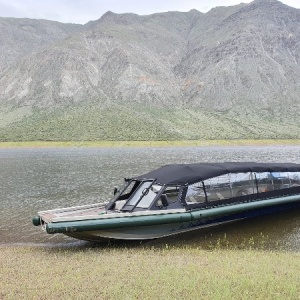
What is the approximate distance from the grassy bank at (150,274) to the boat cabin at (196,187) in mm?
2556

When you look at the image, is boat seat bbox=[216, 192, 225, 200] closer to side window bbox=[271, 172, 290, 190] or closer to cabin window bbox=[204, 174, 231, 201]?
cabin window bbox=[204, 174, 231, 201]

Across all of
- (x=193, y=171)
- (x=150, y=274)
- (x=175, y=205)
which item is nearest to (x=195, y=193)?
(x=193, y=171)

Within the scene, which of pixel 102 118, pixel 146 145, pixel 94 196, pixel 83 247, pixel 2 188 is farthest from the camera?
pixel 102 118

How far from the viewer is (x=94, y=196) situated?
32781 millimetres

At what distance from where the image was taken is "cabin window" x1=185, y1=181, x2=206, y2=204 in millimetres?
18219

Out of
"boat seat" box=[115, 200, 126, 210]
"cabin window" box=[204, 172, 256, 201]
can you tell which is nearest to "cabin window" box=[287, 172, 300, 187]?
"cabin window" box=[204, 172, 256, 201]

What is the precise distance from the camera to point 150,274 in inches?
450

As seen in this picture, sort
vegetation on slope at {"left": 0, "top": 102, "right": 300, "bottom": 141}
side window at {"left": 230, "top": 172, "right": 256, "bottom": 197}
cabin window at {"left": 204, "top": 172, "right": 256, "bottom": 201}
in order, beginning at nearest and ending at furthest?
cabin window at {"left": 204, "top": 172, "right": 256, "bottom": 201} < side window at {"left": 230, "top": 172, "right": 256, "bottom": 197} < vegetation on slope at {"left": 0, "top": 102, "right": 300, "bottom": 141}

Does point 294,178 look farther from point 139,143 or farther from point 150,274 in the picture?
point 139,143

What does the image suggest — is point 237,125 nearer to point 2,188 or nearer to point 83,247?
point 2,188

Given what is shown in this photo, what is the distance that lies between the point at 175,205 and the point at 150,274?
6.43 metres

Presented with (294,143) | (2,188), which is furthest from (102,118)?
(2,188)

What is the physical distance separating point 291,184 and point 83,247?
1326 centimetres

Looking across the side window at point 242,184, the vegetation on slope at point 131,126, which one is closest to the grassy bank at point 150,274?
the side window at point 242,184
